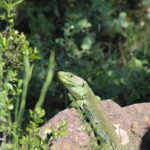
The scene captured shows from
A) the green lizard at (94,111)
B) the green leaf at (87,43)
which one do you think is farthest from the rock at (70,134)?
the green leaf at (87,43)

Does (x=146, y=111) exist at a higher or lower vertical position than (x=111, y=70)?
higher

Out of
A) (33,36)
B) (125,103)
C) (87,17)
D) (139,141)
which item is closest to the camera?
(139,141)

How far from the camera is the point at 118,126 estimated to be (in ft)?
16.1

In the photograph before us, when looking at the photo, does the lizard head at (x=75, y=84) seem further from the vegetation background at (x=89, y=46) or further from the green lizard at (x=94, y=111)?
the vegetation background at (x=89, y=46)

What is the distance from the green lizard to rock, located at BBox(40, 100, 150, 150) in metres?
0.12

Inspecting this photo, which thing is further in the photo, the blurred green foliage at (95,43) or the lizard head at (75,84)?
the blurred green foliage at (95,43)

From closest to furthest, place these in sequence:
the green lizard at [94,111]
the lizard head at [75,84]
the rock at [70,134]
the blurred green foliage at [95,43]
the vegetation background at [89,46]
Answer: the rock at [70,134], the green lizard at [94,111], the lizard head at [75,84], the vegetation background at [89,46], the blurred green foliage at [95,43]

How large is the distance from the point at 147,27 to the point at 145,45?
1.19 meters

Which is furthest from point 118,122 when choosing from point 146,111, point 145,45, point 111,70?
point 145,45

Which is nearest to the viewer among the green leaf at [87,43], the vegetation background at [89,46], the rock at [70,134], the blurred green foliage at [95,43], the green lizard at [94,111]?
the rock at [70,134]

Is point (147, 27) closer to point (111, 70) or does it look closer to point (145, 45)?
point (145, 45)

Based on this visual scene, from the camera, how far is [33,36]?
771cm

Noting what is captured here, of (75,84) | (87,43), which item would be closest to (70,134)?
(75,84)

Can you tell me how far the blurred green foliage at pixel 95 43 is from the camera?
684 centimetres
